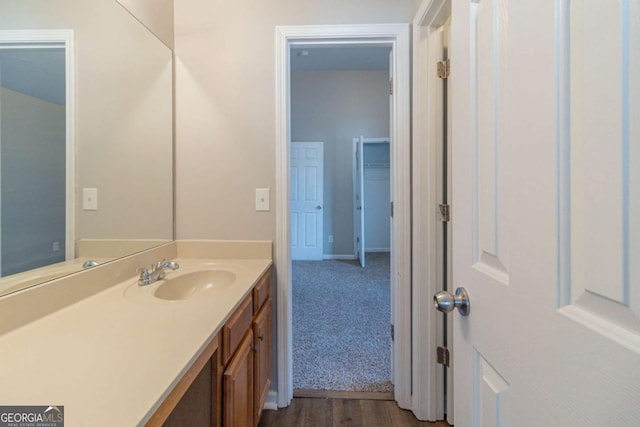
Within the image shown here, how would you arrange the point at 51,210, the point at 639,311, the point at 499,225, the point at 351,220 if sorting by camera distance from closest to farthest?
the point at 639,311
the point at 499,225
the point at 51,210
the point at 351,220

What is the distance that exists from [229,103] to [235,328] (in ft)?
4.00

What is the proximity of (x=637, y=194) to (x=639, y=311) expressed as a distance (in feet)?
0.41

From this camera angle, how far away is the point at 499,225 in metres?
0.53

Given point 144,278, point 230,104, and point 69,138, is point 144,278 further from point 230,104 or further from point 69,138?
point 230,104

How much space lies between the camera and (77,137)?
1.02 meters

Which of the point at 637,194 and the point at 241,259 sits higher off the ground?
the point at 637,194

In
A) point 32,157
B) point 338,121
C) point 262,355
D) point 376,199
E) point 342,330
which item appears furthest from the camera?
point 376,199

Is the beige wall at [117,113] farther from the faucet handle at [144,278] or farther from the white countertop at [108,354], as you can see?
the white countertop at [108,354]

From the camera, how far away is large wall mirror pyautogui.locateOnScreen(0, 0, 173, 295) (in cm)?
81

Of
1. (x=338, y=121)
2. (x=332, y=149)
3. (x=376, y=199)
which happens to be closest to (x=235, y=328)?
(x=332, y=149)

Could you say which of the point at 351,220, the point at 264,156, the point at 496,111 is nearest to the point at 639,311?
the point at 496,111

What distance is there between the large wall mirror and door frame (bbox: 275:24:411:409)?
64 centimetres

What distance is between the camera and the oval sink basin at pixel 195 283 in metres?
1.22

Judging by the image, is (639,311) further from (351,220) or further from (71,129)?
(351,220)
